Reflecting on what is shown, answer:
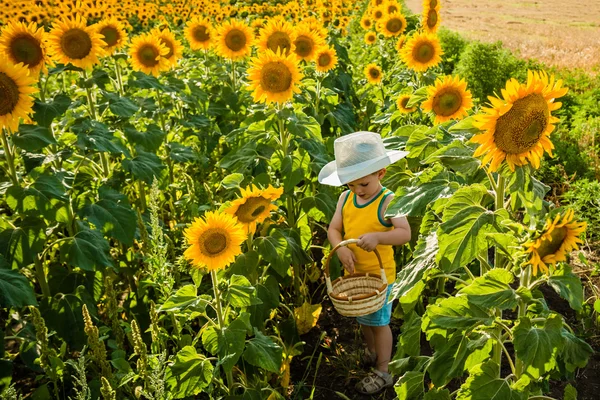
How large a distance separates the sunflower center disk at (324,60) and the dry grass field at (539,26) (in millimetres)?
4081

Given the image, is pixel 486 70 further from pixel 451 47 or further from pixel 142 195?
pixel 142 195

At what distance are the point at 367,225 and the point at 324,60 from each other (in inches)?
94.6

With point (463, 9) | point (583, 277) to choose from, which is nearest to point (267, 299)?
point (583, 277)

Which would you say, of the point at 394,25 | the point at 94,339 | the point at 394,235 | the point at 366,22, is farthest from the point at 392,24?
the point at 94,339

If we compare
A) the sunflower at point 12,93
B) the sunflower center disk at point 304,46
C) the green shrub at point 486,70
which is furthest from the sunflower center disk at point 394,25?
the sunflower at point 12,93

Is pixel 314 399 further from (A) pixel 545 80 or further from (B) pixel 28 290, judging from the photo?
(A) pixel 545 80

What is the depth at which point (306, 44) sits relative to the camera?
15.9 ft

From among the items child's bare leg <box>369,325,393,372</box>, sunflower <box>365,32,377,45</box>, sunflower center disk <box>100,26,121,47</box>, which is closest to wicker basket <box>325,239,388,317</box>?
child's bare leg <box>369,325,393,372</box>

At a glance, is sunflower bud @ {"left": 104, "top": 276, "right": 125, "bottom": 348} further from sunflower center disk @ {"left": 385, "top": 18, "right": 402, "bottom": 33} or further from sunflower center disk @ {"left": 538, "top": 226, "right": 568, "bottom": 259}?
sunflower center disk @ {"left": 385, "top": 18, "right": 402, "bottom": 33}

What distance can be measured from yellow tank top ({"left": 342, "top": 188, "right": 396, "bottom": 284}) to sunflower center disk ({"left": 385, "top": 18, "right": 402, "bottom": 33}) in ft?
11.6

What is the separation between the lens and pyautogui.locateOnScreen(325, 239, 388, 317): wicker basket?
278 centimetres

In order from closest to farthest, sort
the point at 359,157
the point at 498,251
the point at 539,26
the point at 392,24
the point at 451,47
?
the point at 498,251
the point at 359,157
the point at 392,24
the point at 451,47
the point at 539,26

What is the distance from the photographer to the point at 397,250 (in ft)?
12.9

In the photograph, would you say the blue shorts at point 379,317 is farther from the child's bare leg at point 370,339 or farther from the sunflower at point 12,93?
the sunflower at point 12,93
